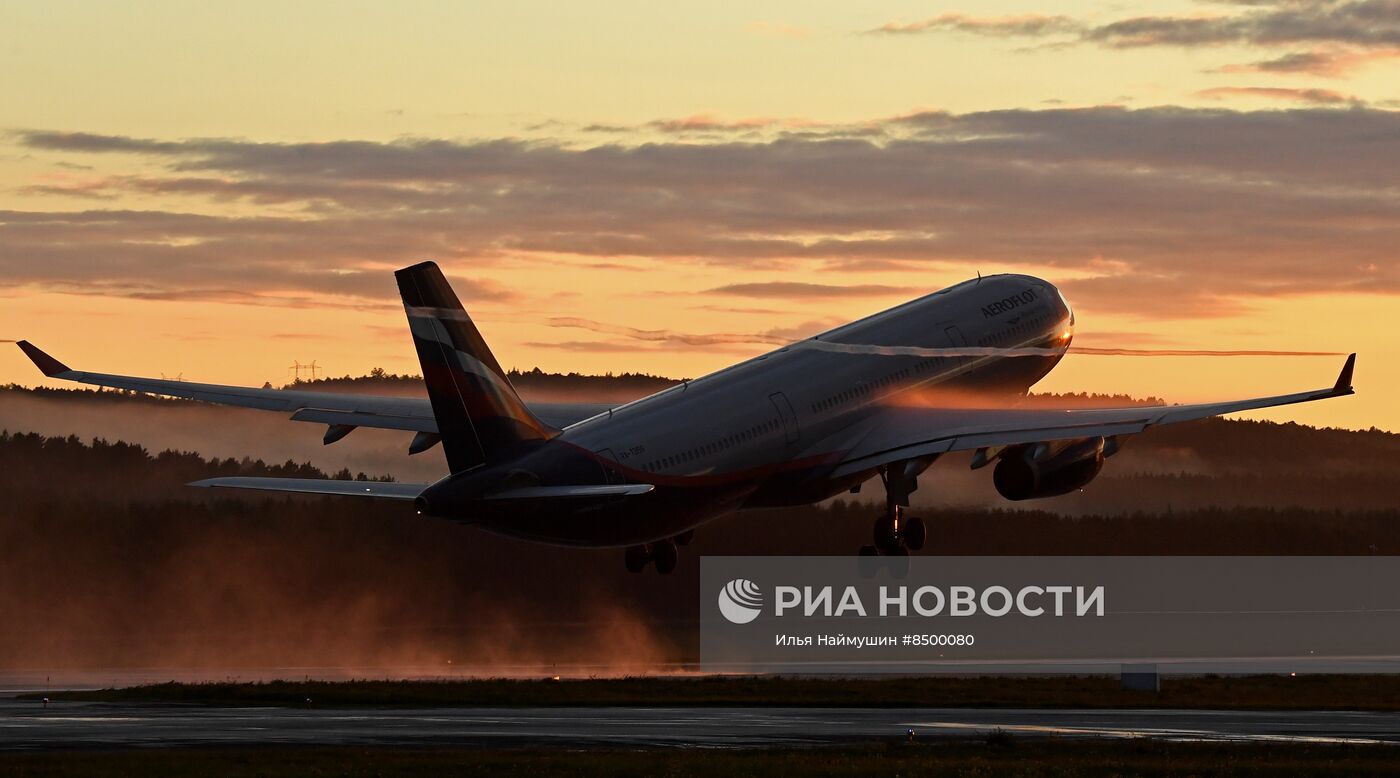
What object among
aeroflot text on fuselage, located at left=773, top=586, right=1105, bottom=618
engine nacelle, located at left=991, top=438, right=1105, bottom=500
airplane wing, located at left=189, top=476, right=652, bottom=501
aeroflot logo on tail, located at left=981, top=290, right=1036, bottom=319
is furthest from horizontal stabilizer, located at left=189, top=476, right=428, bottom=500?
aeroflot text on fuselage, located at left=773, top=586, right=1105, bottom=618

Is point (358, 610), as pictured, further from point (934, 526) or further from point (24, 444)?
point (934, 526)

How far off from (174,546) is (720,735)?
199ft

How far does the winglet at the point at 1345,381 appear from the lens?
68188mm

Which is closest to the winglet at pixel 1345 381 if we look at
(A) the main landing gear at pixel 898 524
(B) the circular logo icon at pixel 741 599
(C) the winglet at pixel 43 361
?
(A) the main landing gear at pixel 898 524

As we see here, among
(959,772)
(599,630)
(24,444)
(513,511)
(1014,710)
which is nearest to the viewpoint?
(959,772)

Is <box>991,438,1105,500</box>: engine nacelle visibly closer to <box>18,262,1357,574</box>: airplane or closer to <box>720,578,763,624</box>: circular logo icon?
<box>18,262,1357,574</box>: airplane

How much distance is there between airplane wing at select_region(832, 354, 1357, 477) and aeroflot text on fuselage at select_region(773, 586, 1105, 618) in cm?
5592

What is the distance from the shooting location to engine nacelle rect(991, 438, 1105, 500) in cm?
7650

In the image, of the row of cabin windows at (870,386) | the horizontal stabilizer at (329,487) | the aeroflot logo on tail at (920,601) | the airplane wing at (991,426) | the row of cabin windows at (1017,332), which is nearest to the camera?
the horizontal stabilizer at (329,487)

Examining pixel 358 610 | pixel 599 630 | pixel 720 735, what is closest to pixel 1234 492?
pixel 599 630

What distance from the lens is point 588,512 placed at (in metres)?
65.3

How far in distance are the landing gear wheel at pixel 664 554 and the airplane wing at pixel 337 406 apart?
6.08 meters

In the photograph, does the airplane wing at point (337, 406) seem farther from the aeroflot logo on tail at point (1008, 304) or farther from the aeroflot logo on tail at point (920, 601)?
the aeroflot logo on tail at point (920, 601)

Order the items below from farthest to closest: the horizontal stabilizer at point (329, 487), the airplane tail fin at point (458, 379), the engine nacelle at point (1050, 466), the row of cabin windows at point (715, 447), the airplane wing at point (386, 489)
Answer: the engine nacelle at point (1050, 466) < the row of cabin windows at point (715, 447) < the airplane wing at point (386, 489) < the horizontal stabilizer at point (329, 487) < the airplane tail fin at point (458, 379)
